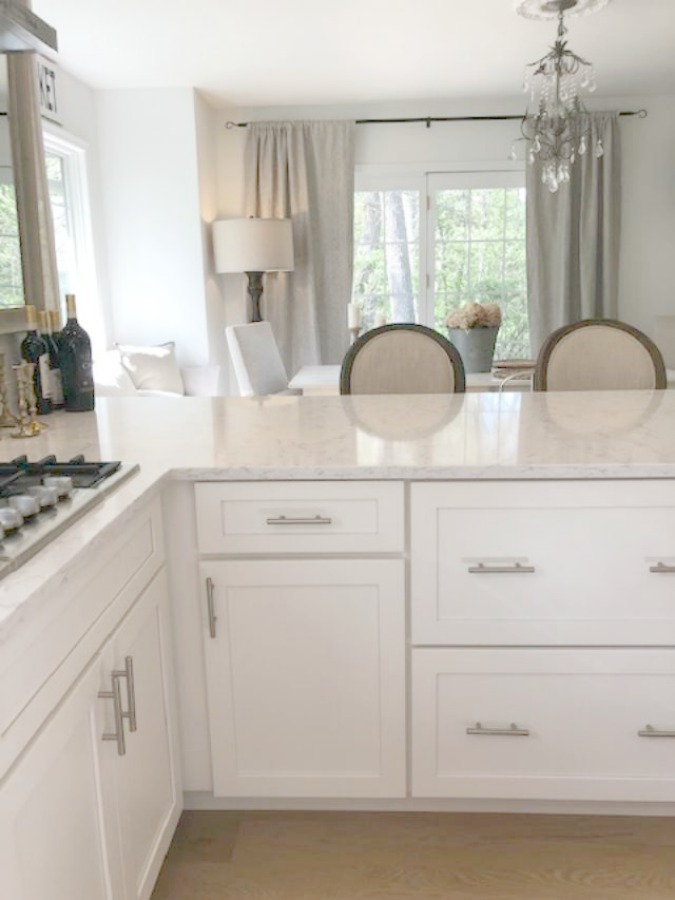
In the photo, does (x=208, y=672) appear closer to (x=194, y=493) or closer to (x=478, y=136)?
(x=194, y=493)

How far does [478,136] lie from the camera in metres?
5.45

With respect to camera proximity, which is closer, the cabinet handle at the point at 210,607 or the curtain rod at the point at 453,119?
the cabinet handle at the point at 210,607

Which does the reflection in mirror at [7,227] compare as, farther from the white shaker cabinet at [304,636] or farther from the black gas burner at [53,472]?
the white shaker cabinet at [304,636]

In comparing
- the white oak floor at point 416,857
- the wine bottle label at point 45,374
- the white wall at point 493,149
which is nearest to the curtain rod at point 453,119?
the white wall at point 493,149

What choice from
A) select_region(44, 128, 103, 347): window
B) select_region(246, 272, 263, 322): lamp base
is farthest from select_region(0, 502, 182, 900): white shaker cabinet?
select_region(246, 272, 263, 322): lamp base

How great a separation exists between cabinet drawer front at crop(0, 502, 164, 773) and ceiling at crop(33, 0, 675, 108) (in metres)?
3.08

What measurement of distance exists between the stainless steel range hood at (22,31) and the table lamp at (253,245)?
3048mm

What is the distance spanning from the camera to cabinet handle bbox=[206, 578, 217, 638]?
1480mm

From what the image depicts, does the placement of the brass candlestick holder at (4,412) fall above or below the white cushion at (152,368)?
above

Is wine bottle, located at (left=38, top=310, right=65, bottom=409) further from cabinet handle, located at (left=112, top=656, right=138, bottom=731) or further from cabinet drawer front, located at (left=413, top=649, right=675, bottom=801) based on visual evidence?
cabinet drawer front, located at (left=413, top=649, right=675, bottom=801)

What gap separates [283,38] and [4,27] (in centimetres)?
254

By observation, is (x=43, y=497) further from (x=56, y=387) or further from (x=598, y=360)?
(x=598, y=360)

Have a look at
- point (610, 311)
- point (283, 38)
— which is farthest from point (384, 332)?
point (610, 311)

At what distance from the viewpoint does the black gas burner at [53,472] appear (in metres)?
1.21
